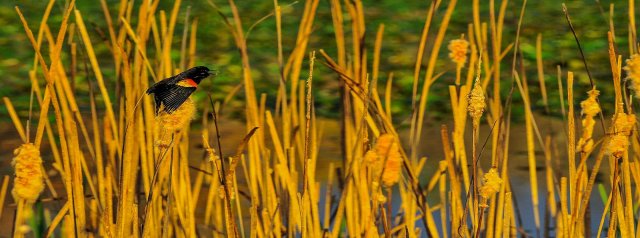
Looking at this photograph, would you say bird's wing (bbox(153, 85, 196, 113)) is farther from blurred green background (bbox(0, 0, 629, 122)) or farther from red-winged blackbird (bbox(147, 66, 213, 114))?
blurred green background (bbox(0, 0, 629, 122))

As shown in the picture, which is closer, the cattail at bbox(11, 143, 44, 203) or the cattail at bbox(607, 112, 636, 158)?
the cattail at bbox(11, 143, 44, 203)

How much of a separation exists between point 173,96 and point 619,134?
32.7 inches

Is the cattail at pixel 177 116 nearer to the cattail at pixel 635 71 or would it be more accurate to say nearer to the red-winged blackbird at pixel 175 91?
the red-winged blackbird at pixel 175 91

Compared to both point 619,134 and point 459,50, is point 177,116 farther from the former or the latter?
point 619,134

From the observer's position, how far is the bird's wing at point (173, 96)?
201 cm

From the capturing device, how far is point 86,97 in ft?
22.9

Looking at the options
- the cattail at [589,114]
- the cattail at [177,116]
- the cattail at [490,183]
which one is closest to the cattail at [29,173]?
the cattail at [177,116]

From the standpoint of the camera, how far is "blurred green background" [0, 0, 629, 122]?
724 centimetres

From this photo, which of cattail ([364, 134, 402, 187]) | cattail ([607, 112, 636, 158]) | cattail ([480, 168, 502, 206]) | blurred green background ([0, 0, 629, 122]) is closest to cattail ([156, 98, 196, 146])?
cattail ([364, 134, 402, 187])

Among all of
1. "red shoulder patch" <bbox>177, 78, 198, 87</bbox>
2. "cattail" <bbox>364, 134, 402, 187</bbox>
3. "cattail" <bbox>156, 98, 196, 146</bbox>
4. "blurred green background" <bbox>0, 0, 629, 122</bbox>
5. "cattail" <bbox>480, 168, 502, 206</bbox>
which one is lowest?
"cattail" <bbox>480, 168, 502, 206</bbox>

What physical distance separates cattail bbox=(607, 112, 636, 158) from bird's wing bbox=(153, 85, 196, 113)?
765 mm

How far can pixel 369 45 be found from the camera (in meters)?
8.73

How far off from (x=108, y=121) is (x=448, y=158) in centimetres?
83

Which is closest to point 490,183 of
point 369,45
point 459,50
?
point 459,50
